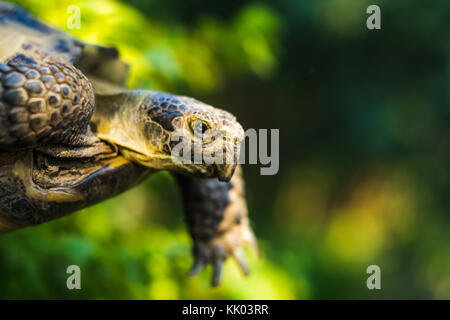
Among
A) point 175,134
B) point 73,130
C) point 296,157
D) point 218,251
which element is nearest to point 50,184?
point 73,130

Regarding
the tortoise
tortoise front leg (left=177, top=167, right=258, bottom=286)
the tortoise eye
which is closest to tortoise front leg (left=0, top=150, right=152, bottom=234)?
the tortoise

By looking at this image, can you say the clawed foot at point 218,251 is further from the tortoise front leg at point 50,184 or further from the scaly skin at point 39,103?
the scaly skin at point 39,103

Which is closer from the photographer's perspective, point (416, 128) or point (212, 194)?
point (212, 194)

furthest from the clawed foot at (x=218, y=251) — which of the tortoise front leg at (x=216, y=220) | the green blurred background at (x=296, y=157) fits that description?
the green blurred background at (x=296, y=157)

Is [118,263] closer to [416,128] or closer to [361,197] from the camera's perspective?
[416,128]

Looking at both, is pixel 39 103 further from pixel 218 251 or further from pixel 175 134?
pixel 218 251

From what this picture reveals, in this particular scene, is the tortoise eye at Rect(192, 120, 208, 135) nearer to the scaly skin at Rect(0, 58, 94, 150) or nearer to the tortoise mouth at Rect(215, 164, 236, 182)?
the tortoise mouth at Rect(215, 164, 236, 182)
